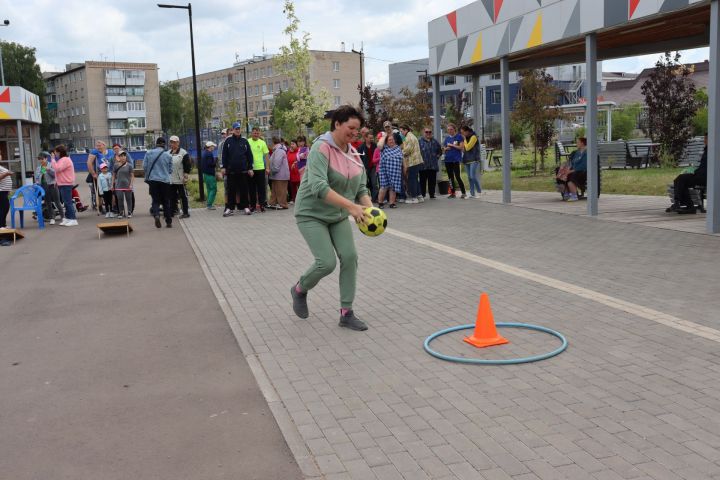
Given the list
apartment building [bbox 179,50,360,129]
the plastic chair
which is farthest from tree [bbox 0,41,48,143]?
the plastic chair

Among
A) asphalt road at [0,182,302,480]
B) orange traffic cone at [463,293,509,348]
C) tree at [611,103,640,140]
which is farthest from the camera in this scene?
tree at [611,103,640,140]

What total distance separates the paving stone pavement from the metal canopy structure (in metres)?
3.70

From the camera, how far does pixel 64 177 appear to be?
55.1 ft

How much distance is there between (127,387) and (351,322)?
2.11m

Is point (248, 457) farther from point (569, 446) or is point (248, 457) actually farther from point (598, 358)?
point (598, 358)

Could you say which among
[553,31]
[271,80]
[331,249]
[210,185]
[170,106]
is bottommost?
[331,249]

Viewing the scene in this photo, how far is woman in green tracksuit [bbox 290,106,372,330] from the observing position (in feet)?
20.1

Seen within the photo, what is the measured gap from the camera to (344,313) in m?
6.61

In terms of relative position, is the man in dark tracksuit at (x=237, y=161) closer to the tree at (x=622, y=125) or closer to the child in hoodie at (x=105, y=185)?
the child in hoodie at (x=105, y=185)

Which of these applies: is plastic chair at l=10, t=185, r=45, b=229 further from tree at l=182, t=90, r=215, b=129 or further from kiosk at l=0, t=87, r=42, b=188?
tree at l=182, t=90, r=215, b=129

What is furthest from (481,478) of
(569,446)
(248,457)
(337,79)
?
(337,79)

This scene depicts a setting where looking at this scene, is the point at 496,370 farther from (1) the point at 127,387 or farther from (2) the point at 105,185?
(2) the point at 105,185

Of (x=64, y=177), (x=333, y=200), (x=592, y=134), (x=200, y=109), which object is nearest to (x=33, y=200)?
(x=64, y=177)

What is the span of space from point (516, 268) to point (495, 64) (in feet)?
38.3
